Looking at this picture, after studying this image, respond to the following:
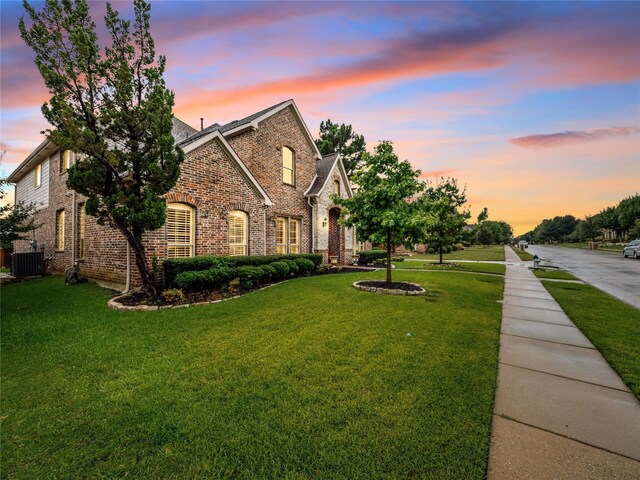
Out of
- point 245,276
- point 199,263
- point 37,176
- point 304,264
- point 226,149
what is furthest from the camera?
point 37,176

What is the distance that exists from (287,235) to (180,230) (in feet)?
21.6

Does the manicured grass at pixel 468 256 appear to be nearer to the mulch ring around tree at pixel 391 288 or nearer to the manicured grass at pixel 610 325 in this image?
the manicured grass at pixel 610 325

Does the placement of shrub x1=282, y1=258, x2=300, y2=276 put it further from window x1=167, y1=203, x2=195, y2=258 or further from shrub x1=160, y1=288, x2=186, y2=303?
shrub x1=160, y1=288, x2=186, y2=303

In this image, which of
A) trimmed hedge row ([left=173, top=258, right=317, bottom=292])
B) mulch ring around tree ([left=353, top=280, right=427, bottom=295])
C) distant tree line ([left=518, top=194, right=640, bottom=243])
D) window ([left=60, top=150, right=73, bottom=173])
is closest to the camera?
trimmed hedge row ([left=173, top=258, right=317, bottom=292])

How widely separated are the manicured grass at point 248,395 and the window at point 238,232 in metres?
5.20

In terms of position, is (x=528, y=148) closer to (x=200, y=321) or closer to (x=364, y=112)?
(x=364, y=112)

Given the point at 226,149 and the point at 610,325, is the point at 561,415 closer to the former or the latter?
the point at 610,325

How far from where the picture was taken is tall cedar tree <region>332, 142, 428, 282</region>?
8.67 metres

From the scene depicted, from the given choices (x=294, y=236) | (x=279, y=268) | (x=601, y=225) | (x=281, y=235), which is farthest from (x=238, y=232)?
(x=601, y=225)

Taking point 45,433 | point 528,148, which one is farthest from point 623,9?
point 45,433

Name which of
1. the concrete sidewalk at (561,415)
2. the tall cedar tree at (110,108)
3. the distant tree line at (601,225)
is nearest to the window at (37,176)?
the tall cedar tree at (110,108)

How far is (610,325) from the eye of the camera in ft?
18.4

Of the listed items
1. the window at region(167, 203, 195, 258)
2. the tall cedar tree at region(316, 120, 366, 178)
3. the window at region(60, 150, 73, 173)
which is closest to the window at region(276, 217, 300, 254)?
the window at region(167, 203, 195, 258)

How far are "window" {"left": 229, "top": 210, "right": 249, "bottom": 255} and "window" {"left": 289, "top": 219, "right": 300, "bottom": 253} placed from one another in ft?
13.3
